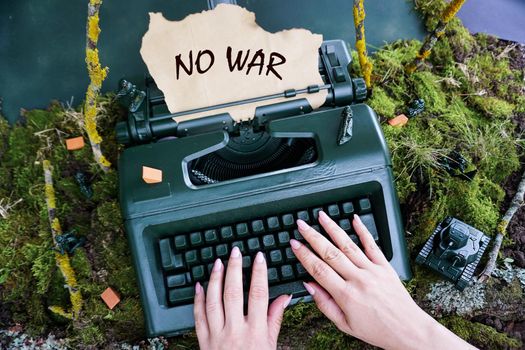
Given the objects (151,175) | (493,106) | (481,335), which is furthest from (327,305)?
(493,106)

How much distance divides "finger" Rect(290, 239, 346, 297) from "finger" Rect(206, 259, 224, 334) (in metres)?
0.26

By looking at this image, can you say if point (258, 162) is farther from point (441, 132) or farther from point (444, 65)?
point (444, 65)

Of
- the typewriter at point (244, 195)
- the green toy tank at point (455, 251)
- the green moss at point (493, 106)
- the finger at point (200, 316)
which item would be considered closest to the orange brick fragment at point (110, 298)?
the typewriter at point (244, 195)

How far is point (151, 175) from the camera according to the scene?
158 centimetres

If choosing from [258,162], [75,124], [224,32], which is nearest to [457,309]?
[258,162]

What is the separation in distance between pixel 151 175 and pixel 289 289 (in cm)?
60

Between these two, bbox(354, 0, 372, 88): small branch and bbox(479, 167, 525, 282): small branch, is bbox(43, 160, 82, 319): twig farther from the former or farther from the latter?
bbox(479, 167, 525, 282): small branch

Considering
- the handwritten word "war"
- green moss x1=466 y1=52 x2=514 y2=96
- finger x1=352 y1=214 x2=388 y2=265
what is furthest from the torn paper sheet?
green moss x1=466 y1=52 x2=514 y2=96

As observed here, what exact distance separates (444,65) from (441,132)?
32 cm

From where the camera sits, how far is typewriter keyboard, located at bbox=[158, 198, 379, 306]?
1.62 metres

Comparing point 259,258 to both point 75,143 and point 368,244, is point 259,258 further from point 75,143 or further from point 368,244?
point 75,143

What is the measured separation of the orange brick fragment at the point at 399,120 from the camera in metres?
1.90

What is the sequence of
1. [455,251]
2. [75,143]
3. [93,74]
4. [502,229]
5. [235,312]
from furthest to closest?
1. [75,143]
2. [502,229]
3. [455,251]
4. [235,312]
5. [93,74]

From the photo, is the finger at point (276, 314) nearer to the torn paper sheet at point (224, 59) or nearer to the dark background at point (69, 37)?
the torn paper sheet at point (224, 59)
